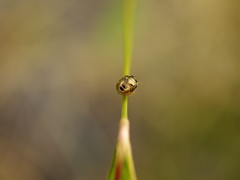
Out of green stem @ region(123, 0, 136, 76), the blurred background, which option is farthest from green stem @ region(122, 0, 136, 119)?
the blurred background

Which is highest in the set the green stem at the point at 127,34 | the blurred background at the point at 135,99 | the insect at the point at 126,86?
the blurred background at the point at 135,99

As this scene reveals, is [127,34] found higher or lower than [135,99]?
lower

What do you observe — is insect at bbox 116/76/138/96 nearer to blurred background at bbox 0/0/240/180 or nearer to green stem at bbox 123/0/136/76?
green stem at bbox 123/0/136/76

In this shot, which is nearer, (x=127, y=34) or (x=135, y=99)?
(x=127, y=34)

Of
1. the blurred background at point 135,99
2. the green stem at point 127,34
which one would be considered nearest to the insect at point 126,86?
the green stem at point 127,34

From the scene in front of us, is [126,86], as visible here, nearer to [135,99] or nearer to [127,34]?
[127,34]

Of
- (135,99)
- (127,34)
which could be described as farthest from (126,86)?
(135,99)

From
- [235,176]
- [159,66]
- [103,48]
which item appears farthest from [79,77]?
[235,176]

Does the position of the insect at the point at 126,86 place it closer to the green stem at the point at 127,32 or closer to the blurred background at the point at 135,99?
the green stem at the point at 127,32
